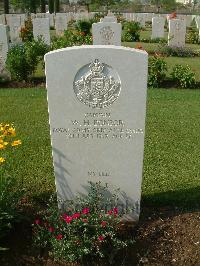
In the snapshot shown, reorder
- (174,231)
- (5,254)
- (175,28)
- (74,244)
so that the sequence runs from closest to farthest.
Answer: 1. (74,244)
2. (5,254)
3. (174,231)
4. (175,28)

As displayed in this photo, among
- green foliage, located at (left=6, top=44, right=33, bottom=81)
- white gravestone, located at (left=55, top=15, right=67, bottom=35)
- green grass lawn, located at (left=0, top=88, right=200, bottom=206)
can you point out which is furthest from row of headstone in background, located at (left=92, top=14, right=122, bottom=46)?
white gravestone, located at (left=55, top=15, right=67, bottom=35)

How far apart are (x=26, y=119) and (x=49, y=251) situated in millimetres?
4375

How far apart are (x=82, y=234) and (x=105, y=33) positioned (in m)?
10.2

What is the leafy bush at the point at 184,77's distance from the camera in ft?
33.5

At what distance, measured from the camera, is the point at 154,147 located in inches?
241

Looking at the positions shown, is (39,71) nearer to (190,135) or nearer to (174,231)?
(190,135)

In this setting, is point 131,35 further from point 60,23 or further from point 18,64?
point 18,64

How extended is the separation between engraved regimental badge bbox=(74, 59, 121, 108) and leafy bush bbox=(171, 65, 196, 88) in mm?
7254

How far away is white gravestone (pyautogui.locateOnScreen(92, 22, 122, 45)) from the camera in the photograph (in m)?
→ 12.4

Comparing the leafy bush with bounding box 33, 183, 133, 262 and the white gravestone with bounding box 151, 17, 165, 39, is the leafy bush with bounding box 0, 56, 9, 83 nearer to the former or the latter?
the leafy bush with bounding box 33, 183, 133, 262

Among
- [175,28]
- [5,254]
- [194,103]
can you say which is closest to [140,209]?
[5,254]

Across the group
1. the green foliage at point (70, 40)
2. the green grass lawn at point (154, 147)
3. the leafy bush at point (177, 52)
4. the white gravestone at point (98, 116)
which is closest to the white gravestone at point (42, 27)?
the green foliage at point (70, 40)

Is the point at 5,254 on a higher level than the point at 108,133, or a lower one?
lower

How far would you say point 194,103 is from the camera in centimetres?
882
